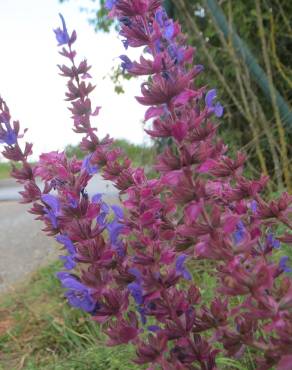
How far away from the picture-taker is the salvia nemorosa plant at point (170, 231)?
2.68 ft

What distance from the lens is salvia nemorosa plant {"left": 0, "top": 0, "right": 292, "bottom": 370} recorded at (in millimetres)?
818

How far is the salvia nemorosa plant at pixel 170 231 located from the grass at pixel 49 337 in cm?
106

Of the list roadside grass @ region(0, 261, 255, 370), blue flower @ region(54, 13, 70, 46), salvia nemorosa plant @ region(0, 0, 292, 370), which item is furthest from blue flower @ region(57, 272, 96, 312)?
roadside grass @ region(0, 261, 255, 370)

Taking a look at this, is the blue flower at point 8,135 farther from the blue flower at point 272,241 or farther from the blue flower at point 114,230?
the blue flower at point 272,241

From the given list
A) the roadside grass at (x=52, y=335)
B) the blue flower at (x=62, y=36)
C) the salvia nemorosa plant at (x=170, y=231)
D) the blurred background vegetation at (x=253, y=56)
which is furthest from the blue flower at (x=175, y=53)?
the blurred background vegetation at (x=253, y=56)

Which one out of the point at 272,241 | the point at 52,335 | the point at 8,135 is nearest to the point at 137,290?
the point at 272,241

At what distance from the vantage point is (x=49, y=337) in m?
2.99

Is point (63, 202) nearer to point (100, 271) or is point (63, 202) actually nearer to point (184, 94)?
point (100, 271)

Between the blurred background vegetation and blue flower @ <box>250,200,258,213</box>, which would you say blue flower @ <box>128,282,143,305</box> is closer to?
blue flower @ <box>250,200,258,213</box>

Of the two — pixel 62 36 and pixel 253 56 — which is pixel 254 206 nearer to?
pixel 62 36

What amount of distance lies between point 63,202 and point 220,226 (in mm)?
334

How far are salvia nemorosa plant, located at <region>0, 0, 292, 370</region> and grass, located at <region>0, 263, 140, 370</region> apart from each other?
1057 mm

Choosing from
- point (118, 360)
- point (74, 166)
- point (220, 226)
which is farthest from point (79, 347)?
point (220, 226)

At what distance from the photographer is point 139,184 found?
3.71 feet
